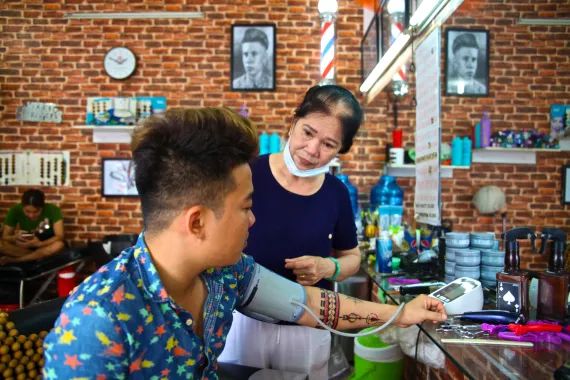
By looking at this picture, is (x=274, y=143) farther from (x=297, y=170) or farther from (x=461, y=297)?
(x=461, y=297)

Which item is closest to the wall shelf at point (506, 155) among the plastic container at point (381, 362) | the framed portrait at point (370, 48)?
the framed portrait at point (370, 48)

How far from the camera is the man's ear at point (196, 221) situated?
2.94 ft

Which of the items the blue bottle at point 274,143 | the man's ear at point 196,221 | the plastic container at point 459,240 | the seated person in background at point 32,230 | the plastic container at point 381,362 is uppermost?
the blue bottle at point 274,143

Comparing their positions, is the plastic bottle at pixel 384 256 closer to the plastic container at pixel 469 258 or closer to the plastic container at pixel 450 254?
Answer: the plastic container at pixel 450 254

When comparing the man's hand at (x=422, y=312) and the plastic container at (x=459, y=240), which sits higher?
the plastic container at (x=459, y=240)

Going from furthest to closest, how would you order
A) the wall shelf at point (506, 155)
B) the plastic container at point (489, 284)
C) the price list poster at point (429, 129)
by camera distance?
the wall shelf at point (506, 155) → the price list poster at point (429, 129) → the plastic container at point (489, 284)

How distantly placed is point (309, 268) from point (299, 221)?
20 centimetres

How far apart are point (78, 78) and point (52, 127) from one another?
0.65 m

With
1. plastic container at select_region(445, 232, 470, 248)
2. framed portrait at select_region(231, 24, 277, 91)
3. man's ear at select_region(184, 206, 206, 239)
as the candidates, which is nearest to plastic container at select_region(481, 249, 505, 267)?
plastic container at select_region(445, 232, 470, 248)

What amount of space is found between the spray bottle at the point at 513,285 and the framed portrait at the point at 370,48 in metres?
2.50

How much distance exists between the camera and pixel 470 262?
6.06ft

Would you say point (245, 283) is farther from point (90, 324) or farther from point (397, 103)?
point (397, 103)

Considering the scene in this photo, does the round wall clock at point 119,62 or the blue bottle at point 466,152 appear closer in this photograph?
the blue bottle at point 466,152

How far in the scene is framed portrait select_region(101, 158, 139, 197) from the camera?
16.1 ft
